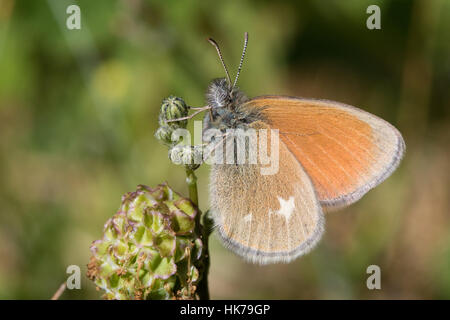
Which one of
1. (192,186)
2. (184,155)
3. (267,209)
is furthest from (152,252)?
(267,209)

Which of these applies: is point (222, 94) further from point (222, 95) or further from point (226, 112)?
point (226, 112)

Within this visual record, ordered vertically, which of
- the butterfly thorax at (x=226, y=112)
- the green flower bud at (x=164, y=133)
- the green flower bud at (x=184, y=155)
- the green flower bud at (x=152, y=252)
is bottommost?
the green flower bud at (x=152, y=252)

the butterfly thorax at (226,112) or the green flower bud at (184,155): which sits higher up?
the butterfly thorax at (226,112)

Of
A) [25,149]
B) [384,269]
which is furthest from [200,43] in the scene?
[384,269]

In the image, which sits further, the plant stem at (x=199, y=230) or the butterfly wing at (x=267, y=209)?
the butterfly wing at (x=267, y=209)

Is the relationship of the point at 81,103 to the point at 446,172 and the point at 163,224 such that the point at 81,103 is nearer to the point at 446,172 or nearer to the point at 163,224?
the point at 163,224

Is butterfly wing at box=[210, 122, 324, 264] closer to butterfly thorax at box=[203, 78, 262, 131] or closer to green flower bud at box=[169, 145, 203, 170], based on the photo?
butterfly thorax at box=[203, 78, 262, 131]

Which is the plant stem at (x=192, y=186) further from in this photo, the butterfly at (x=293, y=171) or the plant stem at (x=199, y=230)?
the butterfly at (x=293, y=171)

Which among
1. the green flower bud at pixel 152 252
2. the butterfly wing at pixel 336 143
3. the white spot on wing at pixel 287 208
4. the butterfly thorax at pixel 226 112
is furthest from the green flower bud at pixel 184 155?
the white spot on wing at pixel 287 208
